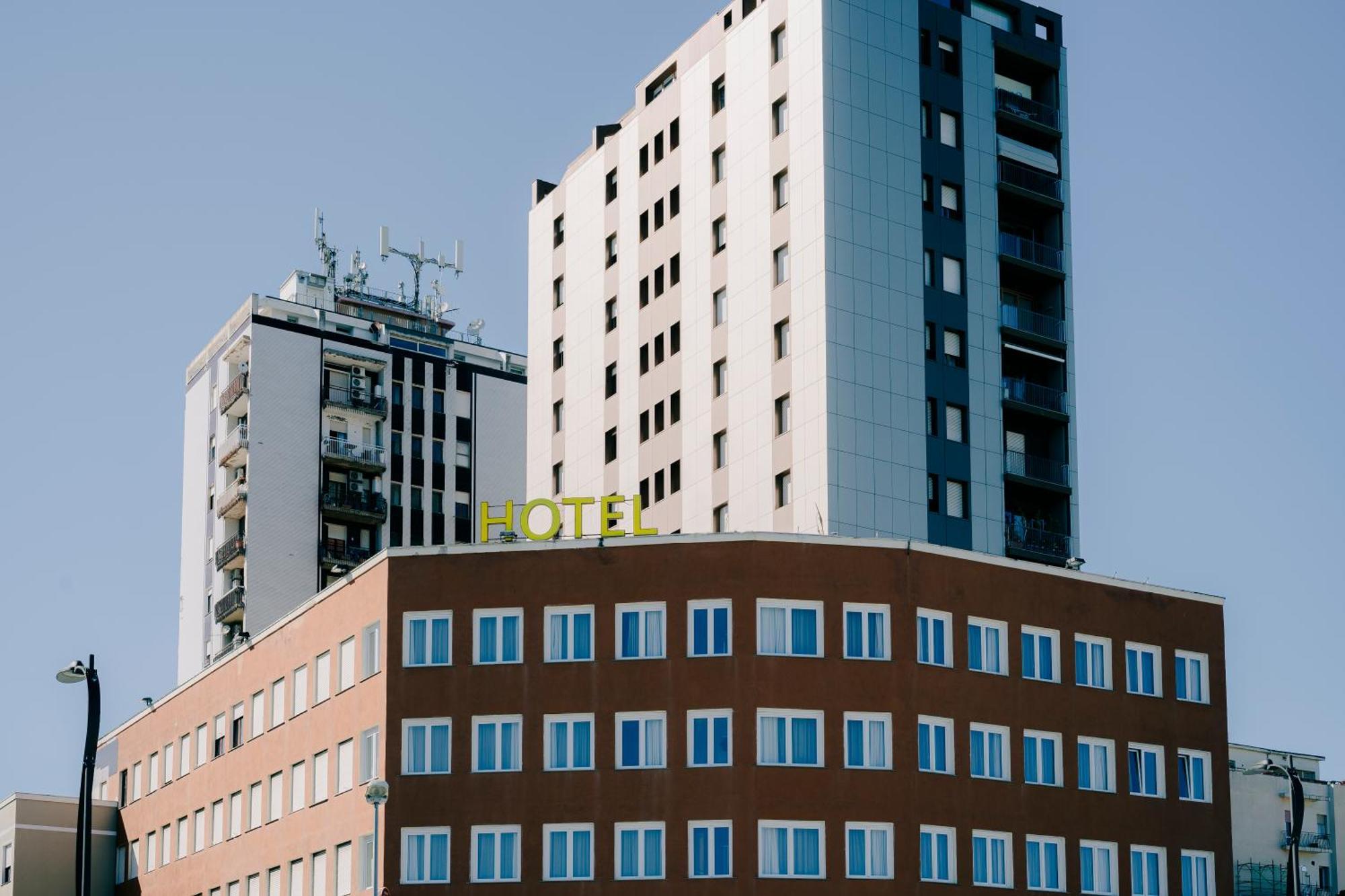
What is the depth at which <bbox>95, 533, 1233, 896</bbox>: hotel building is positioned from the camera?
251ft

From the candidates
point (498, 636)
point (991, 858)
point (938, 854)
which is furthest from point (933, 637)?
point (498, 636)

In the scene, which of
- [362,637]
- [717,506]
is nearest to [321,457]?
[717,506]

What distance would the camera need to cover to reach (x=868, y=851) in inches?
3019

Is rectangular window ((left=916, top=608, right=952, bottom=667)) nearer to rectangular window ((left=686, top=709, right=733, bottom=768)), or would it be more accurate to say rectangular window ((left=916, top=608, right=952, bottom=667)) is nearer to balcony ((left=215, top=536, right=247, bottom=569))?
rectangular window ((left=686, top=709, right=733, bottom=768))

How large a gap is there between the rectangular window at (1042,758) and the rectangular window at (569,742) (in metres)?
17.0

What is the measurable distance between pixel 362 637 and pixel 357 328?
→ 7145 centimetres

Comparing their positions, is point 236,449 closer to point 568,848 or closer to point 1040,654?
point 568,848

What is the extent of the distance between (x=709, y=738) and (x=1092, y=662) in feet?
58.0

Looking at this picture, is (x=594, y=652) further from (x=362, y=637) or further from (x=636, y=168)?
(x=636, y=168)

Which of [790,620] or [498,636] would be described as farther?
[498,636]

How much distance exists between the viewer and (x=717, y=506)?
10250 cm

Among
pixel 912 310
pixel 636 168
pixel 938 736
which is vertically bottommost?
pixel 938 736

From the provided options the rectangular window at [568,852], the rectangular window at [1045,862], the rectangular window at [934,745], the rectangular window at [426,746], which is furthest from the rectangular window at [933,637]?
the rectangular window at [426,746]

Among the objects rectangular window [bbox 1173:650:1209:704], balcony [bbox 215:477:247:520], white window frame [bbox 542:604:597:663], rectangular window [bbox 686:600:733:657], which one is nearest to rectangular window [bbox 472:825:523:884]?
white window frame [bbox 542:604:597:663]
